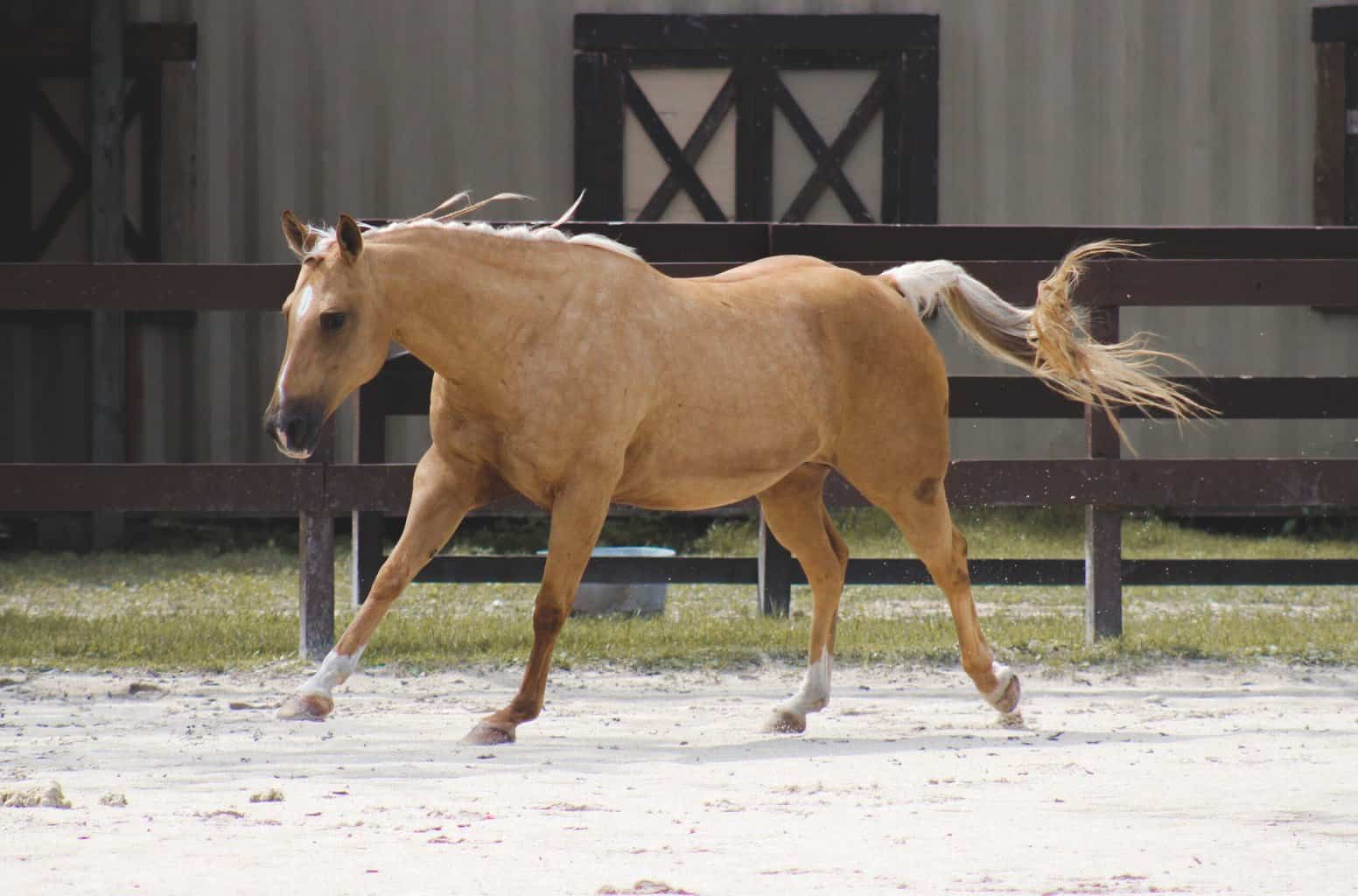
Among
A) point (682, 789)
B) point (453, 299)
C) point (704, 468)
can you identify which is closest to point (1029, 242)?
point (704, 468)

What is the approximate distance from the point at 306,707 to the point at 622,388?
4.06 ft

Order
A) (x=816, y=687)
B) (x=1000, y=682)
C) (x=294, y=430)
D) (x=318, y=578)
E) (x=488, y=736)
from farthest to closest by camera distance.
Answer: (x=318, y=578) < (x=816, y=687) < (x=1000, y=682) < (x=488, y=736) < (x=294, y=430)

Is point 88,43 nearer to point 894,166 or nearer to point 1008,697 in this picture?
point 894,166

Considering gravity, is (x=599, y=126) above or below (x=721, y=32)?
below

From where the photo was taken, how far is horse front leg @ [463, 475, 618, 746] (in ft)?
16.4

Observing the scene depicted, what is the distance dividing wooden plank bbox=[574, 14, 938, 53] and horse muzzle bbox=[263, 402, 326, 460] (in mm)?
7528

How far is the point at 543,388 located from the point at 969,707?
1878 millimetres

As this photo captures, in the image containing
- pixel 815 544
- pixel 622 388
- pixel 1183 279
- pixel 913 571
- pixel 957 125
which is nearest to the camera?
pixel 622 388

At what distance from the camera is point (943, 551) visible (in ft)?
18.6

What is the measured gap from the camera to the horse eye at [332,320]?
4.77 metres

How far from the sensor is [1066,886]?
325cm

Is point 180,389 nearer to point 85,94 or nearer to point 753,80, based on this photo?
point 85,94

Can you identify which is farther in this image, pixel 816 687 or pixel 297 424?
pixel 816 687

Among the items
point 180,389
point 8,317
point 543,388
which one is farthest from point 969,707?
point 8,317
